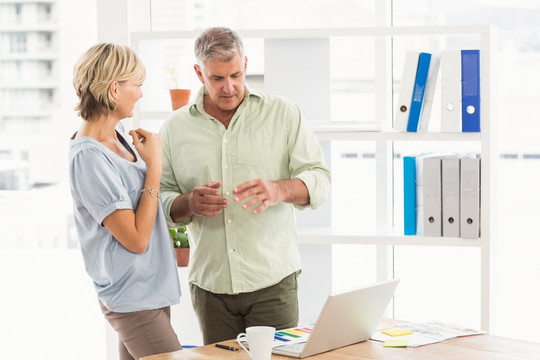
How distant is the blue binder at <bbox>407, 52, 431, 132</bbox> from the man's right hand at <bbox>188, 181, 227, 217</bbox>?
103cm

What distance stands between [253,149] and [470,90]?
0.99 metres

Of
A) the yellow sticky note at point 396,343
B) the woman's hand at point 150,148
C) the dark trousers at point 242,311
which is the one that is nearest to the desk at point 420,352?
the yellow sticky note at point 396,343

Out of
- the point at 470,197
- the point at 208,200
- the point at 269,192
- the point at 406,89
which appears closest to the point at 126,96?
the point at 208,200

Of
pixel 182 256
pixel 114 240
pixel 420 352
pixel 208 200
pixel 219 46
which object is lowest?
pixel 420 352

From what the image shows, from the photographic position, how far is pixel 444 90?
3.07 meters

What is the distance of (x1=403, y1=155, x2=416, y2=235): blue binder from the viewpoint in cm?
323

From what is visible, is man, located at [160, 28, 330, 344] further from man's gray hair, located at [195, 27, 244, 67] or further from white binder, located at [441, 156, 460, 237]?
white binder, located at [441, 156, 460, 237]

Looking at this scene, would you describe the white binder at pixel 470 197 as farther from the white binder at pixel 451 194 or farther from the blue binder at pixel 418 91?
the blue binder at pixel 418 91

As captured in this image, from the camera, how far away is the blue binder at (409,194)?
3.23 metres

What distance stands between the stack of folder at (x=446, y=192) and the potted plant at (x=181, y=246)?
987 millimetres

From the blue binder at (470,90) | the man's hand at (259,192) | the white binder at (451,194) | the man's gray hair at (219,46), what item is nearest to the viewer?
the man's hand at (259,192)

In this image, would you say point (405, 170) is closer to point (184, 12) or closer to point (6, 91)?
point (184, 12)

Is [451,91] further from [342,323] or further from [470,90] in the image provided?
[342,323]

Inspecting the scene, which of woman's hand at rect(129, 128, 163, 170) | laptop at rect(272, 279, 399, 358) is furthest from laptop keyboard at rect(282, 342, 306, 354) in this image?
woman's hand at rect(129, 128, 163, 170)
